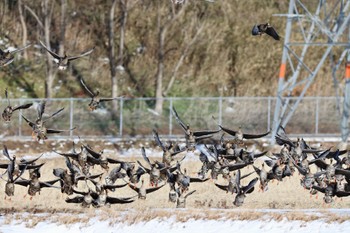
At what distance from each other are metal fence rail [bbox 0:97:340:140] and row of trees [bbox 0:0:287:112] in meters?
2.06

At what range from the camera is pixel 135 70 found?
155 ft

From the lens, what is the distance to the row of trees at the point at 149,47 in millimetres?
44625

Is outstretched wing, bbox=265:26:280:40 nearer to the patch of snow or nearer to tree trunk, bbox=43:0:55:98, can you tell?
the patch of snow

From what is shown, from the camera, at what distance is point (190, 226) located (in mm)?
21516

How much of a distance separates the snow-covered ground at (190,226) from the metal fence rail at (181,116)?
54.7 ft

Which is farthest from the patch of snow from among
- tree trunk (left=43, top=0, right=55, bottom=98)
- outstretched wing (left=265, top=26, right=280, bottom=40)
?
tree trunk (left=43, top=0, right=55, bottom=98)

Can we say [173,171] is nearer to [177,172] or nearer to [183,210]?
[177,172]

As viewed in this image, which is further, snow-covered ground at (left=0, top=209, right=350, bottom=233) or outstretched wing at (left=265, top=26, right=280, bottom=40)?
outstretched wing at (left=265, top=26, right=280, bottom=40)

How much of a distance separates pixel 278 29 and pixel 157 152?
15.5m

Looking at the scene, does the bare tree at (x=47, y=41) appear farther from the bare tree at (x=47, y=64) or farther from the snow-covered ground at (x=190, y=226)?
the snow-covered ground at (x=190, y=226)

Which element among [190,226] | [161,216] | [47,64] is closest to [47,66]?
[47,64]

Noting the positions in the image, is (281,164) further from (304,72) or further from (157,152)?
(304,72)

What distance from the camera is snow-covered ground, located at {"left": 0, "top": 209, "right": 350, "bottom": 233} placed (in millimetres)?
21266

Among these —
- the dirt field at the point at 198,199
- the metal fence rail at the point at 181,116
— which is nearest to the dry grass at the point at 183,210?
the dirt field at the point at 198,199
